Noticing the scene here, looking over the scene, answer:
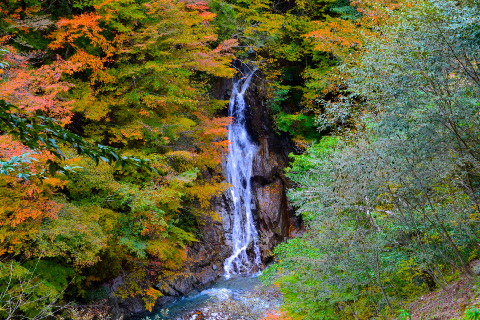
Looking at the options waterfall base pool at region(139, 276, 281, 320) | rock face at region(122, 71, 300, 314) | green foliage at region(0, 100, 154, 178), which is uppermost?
green foliage at region(0, 100, 154, 178)

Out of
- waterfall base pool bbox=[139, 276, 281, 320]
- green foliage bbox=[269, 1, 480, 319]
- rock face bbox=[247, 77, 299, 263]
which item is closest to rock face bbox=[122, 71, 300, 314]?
rock face bbox=[247, 77, 299, 263]

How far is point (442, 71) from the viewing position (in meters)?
5.11

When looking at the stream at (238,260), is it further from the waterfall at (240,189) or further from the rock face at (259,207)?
the rock face at (259,207)

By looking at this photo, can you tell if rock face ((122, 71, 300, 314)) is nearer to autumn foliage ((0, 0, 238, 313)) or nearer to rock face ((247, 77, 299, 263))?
rock face ((247, 77, 299, 263))

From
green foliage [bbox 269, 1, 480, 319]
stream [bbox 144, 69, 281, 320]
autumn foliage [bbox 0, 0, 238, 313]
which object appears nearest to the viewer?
green foliage [bbox 269, 1, 480, 319]

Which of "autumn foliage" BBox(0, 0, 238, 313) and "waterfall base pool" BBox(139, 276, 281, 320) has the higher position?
"autumn foliage" BBox(0, 0, 238, 313)

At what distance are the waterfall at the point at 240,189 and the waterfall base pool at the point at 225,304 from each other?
1.88 metres

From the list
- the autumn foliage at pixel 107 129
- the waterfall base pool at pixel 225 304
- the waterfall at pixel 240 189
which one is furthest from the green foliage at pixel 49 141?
the waterfall at pixel 240 189

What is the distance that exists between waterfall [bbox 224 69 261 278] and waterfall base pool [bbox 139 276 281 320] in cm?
188

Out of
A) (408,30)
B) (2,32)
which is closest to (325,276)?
(408,30)

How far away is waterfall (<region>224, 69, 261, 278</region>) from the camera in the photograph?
14578 millimetres

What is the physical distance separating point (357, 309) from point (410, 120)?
12.1 ft

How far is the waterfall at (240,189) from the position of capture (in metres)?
14.6

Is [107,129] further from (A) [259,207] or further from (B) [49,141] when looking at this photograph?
(B) [49,141]
